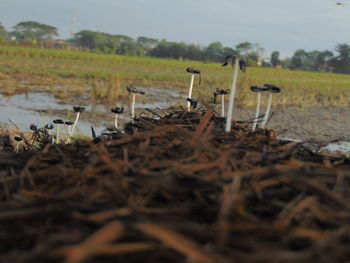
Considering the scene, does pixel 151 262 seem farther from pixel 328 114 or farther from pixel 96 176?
pixel 328 114

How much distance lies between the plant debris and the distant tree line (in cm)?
10308

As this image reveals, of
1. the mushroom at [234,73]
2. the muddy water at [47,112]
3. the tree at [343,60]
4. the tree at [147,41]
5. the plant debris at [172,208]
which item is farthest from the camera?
the tree at [147,41]

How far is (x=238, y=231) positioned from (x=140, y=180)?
373 mm

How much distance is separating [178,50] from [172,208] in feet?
392

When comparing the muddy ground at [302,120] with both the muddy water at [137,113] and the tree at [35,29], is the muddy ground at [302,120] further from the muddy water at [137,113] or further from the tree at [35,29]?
the tree at [35,29]

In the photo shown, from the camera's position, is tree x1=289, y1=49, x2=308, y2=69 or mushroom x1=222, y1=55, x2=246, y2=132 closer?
mushroom x1=222, y1=55, x2=246, y2=132

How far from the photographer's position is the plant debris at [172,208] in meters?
1.03

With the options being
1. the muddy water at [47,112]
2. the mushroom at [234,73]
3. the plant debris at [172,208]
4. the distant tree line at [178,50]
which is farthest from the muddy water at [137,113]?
the distant tree line at [178,50]

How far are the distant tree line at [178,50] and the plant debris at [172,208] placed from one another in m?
103

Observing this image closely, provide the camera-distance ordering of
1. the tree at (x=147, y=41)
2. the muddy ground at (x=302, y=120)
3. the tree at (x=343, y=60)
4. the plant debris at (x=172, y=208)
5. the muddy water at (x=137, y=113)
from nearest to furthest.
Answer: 1. the plant debris at (x=172, y=208)
2. the muddy water at (x=137, y=113)
3. the muddy ground at (x=302, y=120)
4. the tree at (x=343, y=60)
5. the tree at (x=147, y=41)

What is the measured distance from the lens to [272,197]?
1.33m

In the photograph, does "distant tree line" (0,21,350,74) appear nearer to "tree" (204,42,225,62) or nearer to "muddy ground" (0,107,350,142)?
"tree" (204,42,225,62)

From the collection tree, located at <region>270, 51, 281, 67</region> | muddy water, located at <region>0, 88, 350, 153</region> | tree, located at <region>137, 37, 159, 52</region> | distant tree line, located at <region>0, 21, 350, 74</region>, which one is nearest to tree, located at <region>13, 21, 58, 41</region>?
distant tree line, located at <region>0, 21, 350, 74</region>

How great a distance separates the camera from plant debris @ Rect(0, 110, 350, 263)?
1.03 meters
